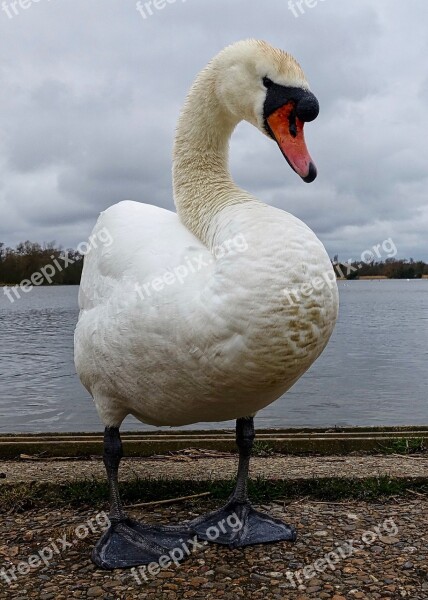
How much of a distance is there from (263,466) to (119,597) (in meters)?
2.31

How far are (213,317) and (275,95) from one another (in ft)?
4.34

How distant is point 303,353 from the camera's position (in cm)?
363

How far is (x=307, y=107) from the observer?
369cm

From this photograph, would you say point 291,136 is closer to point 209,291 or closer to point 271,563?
point 209,291

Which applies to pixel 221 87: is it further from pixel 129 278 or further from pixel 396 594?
pixel 396 594

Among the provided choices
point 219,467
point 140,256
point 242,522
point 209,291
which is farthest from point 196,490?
point 209,291

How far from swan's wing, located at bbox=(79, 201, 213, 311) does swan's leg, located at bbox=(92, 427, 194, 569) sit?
41.2 inches

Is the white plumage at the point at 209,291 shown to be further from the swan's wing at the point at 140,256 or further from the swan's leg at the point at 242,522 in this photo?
the swan's leg at the point at 242,522

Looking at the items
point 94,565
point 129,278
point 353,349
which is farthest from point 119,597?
point 353,349

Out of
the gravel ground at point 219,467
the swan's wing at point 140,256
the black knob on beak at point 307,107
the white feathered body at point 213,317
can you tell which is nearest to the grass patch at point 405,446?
the gravel ground at point 219,467

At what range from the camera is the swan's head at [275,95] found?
3717 millimetres

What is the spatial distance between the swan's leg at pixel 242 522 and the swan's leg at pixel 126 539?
0.52 feet

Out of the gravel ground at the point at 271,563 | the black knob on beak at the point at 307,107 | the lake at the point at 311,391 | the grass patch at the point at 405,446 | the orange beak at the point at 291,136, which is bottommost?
the lake at the point at 311,391

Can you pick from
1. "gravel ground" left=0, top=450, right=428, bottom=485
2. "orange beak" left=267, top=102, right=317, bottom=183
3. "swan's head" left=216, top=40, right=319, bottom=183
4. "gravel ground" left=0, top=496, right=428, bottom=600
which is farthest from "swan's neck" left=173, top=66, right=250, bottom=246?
"gravel ground" left=0, top=450, right=428, bottom=485
